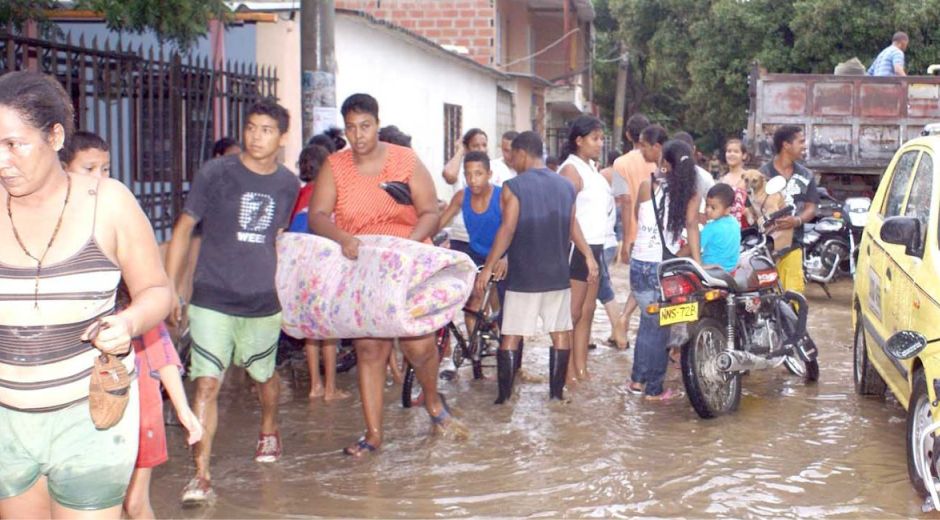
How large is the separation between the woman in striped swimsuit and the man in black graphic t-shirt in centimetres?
223

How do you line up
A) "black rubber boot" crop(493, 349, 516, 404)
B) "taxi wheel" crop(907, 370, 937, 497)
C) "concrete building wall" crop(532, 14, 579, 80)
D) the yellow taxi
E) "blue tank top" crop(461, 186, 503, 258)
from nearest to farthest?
1. the yellow taxi
2. "taxi wheel" crop(907, 370, 937, 497)
3. "black rubber boot" crop(493, 349, 516, 404)
4. "blue tank top" crop(461, 186, 503, 258)
5. "concrete building wall" crop(532, 14, 579, 80)

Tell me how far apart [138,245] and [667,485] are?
3.44m

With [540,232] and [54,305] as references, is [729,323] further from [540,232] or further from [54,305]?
[54,305]

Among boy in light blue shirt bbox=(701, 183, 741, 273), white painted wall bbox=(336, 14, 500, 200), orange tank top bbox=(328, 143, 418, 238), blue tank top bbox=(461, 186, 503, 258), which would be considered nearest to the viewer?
orange tank top bbox=(328, 143, 418, 238)

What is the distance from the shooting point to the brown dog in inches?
348

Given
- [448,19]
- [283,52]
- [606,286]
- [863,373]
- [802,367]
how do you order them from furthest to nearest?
[448,19] < [283,52] < [606,286] < [802,367] < [863,373]

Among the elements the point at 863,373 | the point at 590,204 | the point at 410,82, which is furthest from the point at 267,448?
the point at 410,82

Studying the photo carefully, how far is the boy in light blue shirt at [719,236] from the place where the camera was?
7.71 metres

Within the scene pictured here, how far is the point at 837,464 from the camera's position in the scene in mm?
6211

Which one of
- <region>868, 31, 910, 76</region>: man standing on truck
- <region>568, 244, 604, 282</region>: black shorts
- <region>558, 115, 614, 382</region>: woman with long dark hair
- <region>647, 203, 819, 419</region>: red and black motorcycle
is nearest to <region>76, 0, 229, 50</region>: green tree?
<region>558, 115, 614, 382</region>: woman with long dark hair

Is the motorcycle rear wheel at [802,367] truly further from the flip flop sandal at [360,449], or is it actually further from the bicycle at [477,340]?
the flip flop sandal at [360,449]

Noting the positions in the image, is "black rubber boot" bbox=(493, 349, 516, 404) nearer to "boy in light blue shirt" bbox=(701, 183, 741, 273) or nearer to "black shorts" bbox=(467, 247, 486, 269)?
"black shorts" bbox=(467, 247, 486, 269)

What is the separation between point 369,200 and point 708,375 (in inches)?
100.0

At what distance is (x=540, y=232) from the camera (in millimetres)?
7223
